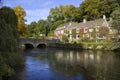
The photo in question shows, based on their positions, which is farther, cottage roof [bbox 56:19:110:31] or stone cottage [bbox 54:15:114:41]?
cottage roof [bbox 56:19:110:31]

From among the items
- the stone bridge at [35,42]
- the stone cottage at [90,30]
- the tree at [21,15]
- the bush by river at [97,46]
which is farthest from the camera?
the stone bridge at [35,42]

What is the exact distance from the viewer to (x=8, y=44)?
1683 centimetres

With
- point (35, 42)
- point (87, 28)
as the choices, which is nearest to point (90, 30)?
point (87, 28)

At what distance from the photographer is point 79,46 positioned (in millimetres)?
53000

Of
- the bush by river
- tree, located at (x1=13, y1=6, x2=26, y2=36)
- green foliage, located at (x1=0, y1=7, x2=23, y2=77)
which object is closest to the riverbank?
the bush by river

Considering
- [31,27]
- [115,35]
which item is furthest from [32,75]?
[31,27]

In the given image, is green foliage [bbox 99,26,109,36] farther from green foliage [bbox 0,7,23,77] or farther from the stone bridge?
green foliage [bbox 0,7,23,77]

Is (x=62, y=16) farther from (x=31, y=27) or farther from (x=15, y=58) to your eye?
(x=15, y=58)

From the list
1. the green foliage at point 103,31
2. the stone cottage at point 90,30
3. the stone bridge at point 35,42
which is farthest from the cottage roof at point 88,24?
the stone bridge at point 35,42

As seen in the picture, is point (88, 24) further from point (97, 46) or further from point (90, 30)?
point (97, 46)

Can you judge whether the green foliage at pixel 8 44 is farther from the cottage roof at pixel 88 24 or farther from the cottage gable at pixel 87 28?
the cottage roof at pixel 88 24

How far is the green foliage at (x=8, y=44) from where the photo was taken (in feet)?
48.6

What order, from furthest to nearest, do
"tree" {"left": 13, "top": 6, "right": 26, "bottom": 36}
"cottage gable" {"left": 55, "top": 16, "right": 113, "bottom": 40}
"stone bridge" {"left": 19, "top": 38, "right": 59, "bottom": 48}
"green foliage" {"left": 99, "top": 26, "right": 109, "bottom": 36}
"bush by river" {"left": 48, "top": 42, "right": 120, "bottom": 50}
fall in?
"stone bridge" {"left": 19, "top": 38, "right": 59, "bottom": 48} → "cottage gable" {"left": 55, "top": 16, "right": 113, "bottom": 40} → "green foliage" {"left": 99, "top": 26, "right": 109, "bottom": 36} → "tree" {"left": 13, "top": 6, "right": 26, "bottom": 36} → "bush by river" {"left": 48, "top": 42, "right": 120, "bottom": 50}

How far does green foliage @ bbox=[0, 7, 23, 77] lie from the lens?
14823mm
